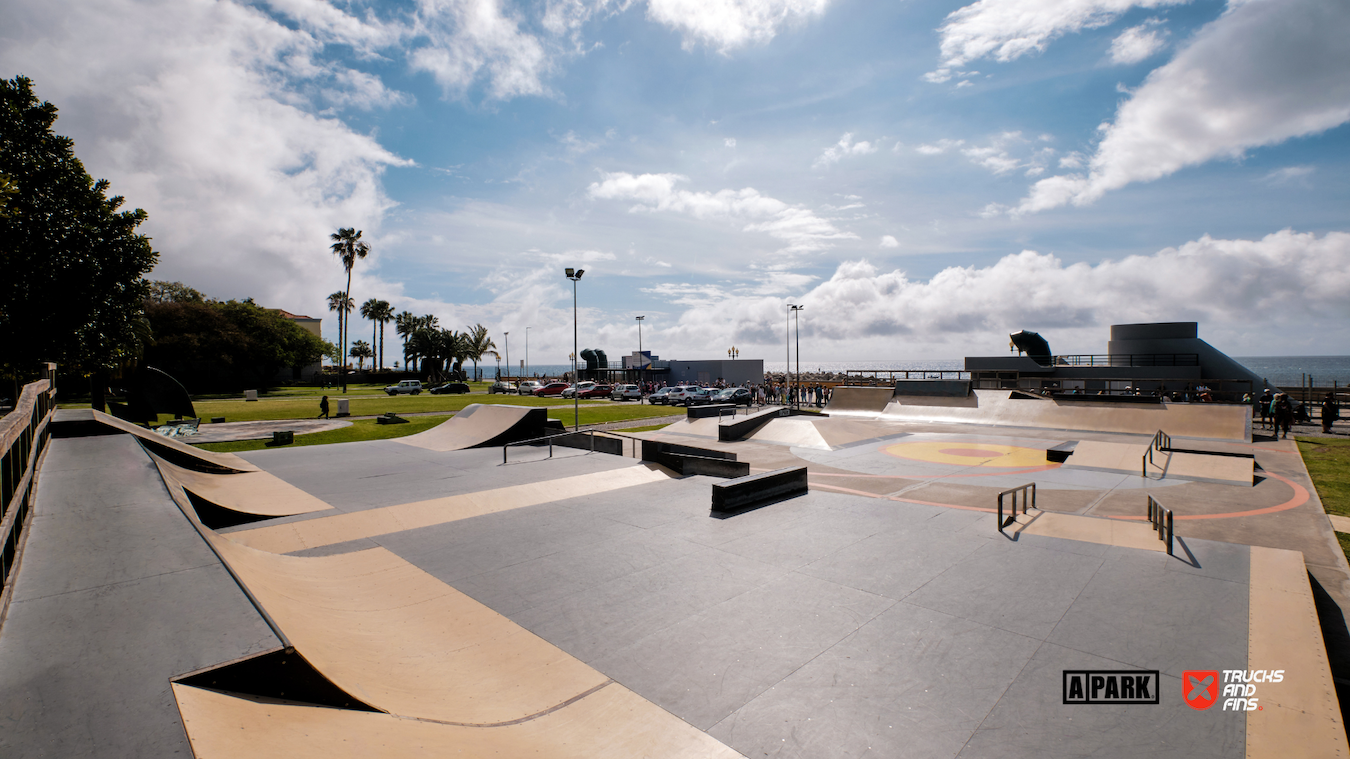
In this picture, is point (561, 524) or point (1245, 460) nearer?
point (561, 524)

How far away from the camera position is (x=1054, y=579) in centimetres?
670

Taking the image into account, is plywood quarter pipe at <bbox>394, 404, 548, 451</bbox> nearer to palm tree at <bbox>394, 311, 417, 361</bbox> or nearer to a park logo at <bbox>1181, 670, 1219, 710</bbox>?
a park logo at <bbox>1181, 670, 1219, 710</bbox>

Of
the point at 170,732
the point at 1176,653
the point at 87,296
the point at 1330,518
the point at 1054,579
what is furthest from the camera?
the point at 87,296

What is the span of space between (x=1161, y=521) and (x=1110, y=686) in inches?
194

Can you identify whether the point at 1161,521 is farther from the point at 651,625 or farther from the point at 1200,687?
the point at 651,625

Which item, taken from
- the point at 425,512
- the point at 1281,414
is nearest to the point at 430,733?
the point at 425,512

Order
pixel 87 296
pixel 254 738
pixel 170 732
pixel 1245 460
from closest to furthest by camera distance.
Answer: pixel 170 732 → pixel 254 738 → pixel 1245 460 → pixel 87 296

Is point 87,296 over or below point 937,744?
over

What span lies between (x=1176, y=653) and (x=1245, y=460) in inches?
522

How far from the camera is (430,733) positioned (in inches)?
140

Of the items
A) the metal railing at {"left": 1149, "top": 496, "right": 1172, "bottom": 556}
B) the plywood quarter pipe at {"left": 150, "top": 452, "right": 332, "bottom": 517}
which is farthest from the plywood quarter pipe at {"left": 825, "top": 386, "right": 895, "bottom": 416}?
the plywood quarter pipe at {"left": 150, "top": 452, "right": 332, "bottom": 517}

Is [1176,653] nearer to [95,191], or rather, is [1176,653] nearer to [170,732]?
[170,732]

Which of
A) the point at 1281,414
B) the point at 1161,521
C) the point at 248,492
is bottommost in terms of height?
the point at 248,492

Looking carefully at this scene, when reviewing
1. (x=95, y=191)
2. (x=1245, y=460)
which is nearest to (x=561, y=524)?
(x=1245, y=460)
